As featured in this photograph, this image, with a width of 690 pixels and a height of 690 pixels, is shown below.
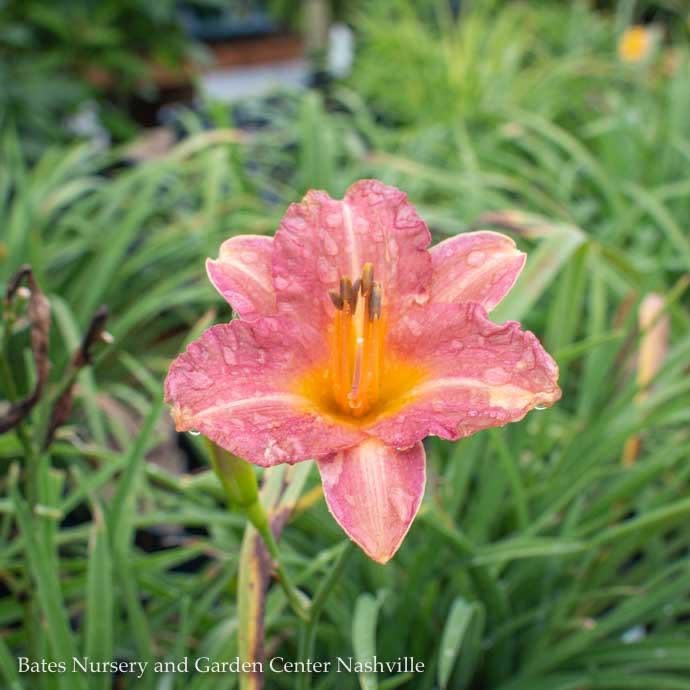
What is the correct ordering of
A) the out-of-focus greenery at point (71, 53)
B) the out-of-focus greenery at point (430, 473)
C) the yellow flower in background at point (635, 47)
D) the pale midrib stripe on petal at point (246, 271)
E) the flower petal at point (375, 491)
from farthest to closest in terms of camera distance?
the yellow flower in background at point (635, 47), the out-of-focus greenery at point (71, 53), the out-of-focus greenery at point (430, 473), the pale midrib stripe on petal at point (246, 271), the flower petal at point (375, 491)

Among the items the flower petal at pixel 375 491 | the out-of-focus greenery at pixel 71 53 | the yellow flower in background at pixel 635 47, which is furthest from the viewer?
the yellow flower in background at pixel 635 47

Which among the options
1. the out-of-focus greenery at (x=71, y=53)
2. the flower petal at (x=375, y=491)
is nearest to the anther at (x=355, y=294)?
the flower petal at (x=375, y=491)

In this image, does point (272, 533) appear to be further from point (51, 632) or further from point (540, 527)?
point (540, 527)

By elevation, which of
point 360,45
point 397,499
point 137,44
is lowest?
point 360,45

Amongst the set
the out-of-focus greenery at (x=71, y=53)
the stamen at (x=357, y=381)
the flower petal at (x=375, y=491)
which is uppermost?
the stamen at (x=357, y=381)

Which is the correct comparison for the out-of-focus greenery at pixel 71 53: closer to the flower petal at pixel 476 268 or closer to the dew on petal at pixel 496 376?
the flower petal at pixel 476 268

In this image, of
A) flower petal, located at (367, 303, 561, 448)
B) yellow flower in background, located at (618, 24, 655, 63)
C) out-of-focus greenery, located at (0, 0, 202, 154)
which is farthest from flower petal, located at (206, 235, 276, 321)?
yellow flower in background, located at (618, 24, 655, 63)

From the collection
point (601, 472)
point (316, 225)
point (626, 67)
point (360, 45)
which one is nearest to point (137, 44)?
point (360, 45)

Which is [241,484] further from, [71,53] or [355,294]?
[71,53]
